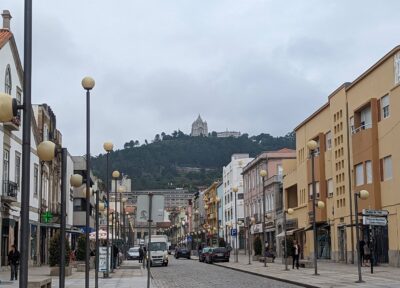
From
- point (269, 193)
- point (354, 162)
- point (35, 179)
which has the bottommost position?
point (35, 179)

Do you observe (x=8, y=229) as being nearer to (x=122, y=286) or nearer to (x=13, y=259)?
(x=13, y=259)

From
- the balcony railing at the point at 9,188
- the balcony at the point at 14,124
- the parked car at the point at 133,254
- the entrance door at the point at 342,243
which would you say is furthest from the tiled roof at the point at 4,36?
the parked car at the point at 133,254

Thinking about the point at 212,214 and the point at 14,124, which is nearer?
the point at 14,124

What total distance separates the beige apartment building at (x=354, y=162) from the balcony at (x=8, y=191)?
22.0 m

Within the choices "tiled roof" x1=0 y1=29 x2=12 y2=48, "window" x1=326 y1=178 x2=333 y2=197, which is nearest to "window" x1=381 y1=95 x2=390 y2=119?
Answer: "window" x1=326 y1=178 x2=333 y2=197

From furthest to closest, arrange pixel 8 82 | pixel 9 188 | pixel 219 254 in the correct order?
pixel 219 254, pixel 8 82, pixel 9 188

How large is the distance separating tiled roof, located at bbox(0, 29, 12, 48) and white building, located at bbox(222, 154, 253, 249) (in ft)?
193

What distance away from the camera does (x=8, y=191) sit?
126 feet

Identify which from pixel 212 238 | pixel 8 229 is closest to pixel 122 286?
pixel 8 229

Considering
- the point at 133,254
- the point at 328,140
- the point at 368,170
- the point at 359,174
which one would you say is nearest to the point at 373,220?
the point at 368,170

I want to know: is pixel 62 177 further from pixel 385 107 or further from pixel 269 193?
pixel 269 193

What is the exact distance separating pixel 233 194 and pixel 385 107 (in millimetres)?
59169

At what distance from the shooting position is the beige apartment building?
39.5 meters

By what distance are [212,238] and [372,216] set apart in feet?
289
